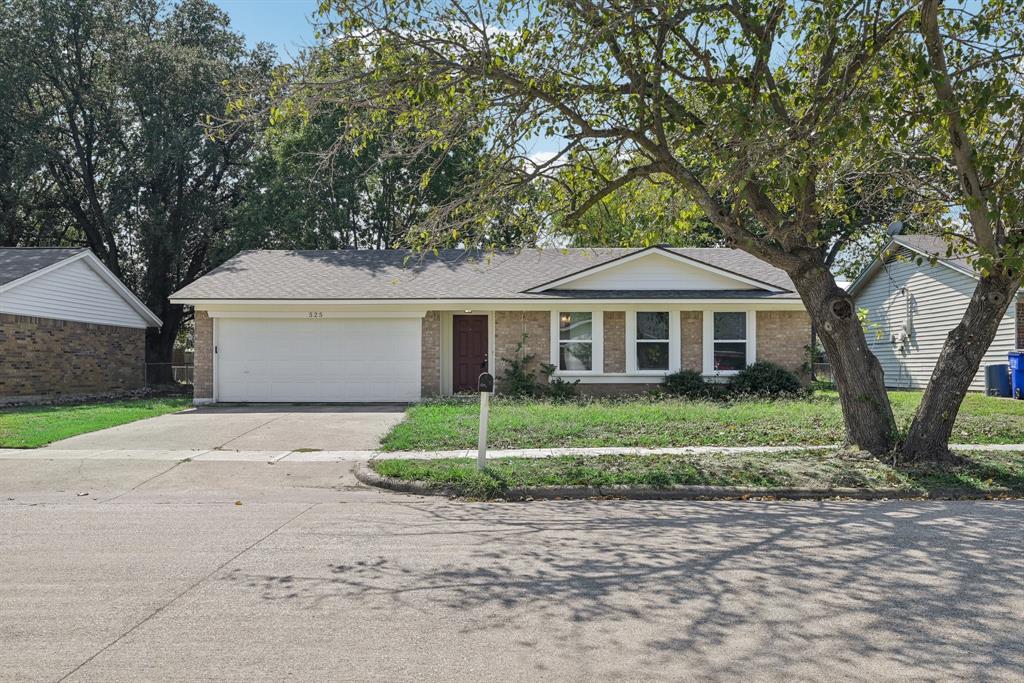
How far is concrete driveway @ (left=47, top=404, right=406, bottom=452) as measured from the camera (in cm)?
1286

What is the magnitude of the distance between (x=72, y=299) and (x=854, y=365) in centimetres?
2200

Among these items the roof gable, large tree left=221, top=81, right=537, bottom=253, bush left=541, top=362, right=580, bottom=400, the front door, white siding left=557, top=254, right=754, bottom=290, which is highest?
large tree left=221, top=81, right=537, bottom=253

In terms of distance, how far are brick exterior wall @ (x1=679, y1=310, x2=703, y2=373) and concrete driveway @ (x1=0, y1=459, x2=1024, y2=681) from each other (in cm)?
1181

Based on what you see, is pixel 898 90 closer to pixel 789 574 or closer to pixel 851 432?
pixel 851 432

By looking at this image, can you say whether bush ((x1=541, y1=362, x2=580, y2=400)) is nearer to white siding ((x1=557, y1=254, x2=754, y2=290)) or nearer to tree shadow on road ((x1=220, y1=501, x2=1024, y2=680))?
white siding ((x1=557, y1=254, x2=754, y2=290))

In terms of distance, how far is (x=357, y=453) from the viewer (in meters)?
12.2

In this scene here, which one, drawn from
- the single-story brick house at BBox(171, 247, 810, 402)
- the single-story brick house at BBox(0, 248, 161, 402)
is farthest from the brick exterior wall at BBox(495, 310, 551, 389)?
the single-story brick house at BBox(0, 248, 161, 402)

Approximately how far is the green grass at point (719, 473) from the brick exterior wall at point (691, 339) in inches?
371

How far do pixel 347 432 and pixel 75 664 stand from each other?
10.5 meters

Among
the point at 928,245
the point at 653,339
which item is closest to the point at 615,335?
the point at 653,339

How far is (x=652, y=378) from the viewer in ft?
66.5

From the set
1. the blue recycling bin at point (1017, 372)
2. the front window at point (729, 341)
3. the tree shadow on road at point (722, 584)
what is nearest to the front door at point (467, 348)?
the front window at point (729, 341)

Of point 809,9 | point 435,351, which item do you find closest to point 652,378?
point 435,351

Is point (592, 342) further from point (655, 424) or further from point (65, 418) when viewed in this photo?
point (65, 418)
